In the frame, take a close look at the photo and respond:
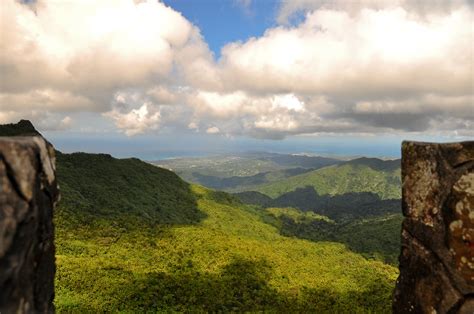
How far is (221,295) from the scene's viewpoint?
3862cm

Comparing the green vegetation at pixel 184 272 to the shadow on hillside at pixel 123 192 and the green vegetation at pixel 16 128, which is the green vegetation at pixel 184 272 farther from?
the green vegetation at pixel 16 128

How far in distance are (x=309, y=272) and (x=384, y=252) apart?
94.5m

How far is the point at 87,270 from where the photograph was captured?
36969 mm

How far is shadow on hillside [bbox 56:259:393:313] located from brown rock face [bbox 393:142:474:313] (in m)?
24.6

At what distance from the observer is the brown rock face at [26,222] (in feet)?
24.0

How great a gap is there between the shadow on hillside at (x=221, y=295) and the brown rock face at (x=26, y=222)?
2227 centimetres

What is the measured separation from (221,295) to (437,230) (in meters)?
31.5

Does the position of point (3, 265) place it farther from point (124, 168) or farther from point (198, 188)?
point (198, 188)

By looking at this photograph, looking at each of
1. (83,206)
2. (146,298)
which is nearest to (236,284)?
(146,298)

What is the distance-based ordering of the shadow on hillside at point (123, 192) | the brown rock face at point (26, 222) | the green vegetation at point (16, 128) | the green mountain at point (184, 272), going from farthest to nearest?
the green vegetation at point (16, 128)
the shadow on hillside at point (123, 192)
the green mountain at point (184, 272)
the brown rock face at point (26, 222)

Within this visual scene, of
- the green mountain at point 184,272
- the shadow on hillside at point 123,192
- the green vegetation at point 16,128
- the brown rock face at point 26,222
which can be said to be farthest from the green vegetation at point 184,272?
the green vegetation at point 16,128

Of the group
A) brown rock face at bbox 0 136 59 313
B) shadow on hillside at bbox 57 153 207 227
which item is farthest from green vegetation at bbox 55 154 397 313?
brown rock face at bbox 0 136 59 313

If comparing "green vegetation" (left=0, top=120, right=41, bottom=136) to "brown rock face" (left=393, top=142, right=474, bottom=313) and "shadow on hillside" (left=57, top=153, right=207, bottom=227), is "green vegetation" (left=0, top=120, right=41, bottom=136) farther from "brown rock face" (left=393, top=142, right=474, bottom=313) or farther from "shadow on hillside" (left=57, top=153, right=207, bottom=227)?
"brown rock face" (left=393, top=142, right=474, bottom=313)

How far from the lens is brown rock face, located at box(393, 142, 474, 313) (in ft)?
33.4
